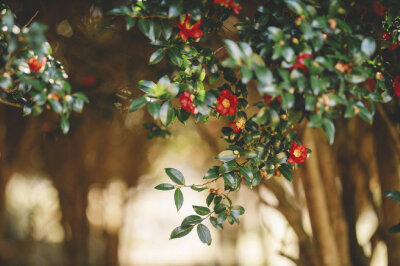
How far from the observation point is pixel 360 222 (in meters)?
2.24

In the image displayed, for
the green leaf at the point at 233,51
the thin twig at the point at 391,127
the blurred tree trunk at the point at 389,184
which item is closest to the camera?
the green leaf at the point at 233,51

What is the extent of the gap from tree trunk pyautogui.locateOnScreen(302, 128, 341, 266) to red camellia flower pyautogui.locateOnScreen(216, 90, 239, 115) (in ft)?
3.23

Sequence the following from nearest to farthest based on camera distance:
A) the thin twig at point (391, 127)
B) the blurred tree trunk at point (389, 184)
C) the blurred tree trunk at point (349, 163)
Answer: the thin twig at point (391, 127) < the blurred tree trunk at point (389, 184) < the blurred tree trunk at point (349, 163)

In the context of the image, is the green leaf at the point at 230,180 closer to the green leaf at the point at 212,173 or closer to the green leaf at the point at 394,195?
the green leaf at the point at 212,173

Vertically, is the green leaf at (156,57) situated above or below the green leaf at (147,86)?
above

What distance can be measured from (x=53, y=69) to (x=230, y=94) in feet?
1.79

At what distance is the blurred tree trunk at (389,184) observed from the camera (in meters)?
1.97

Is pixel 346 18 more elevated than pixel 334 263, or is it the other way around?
pixel 346 18

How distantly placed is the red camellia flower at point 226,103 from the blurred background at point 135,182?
1.61ft

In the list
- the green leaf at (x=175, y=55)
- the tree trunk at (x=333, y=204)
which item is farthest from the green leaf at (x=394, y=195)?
the tree trunk at (x=333, y=204)

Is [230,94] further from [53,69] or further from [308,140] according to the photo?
[308,140]

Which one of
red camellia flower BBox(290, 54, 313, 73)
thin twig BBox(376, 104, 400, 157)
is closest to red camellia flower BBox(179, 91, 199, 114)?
red camellia flower BBox(290, 54, 313, 73)

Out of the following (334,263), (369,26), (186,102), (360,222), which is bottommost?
(334,263)

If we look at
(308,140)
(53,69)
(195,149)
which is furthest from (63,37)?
(195,149)
